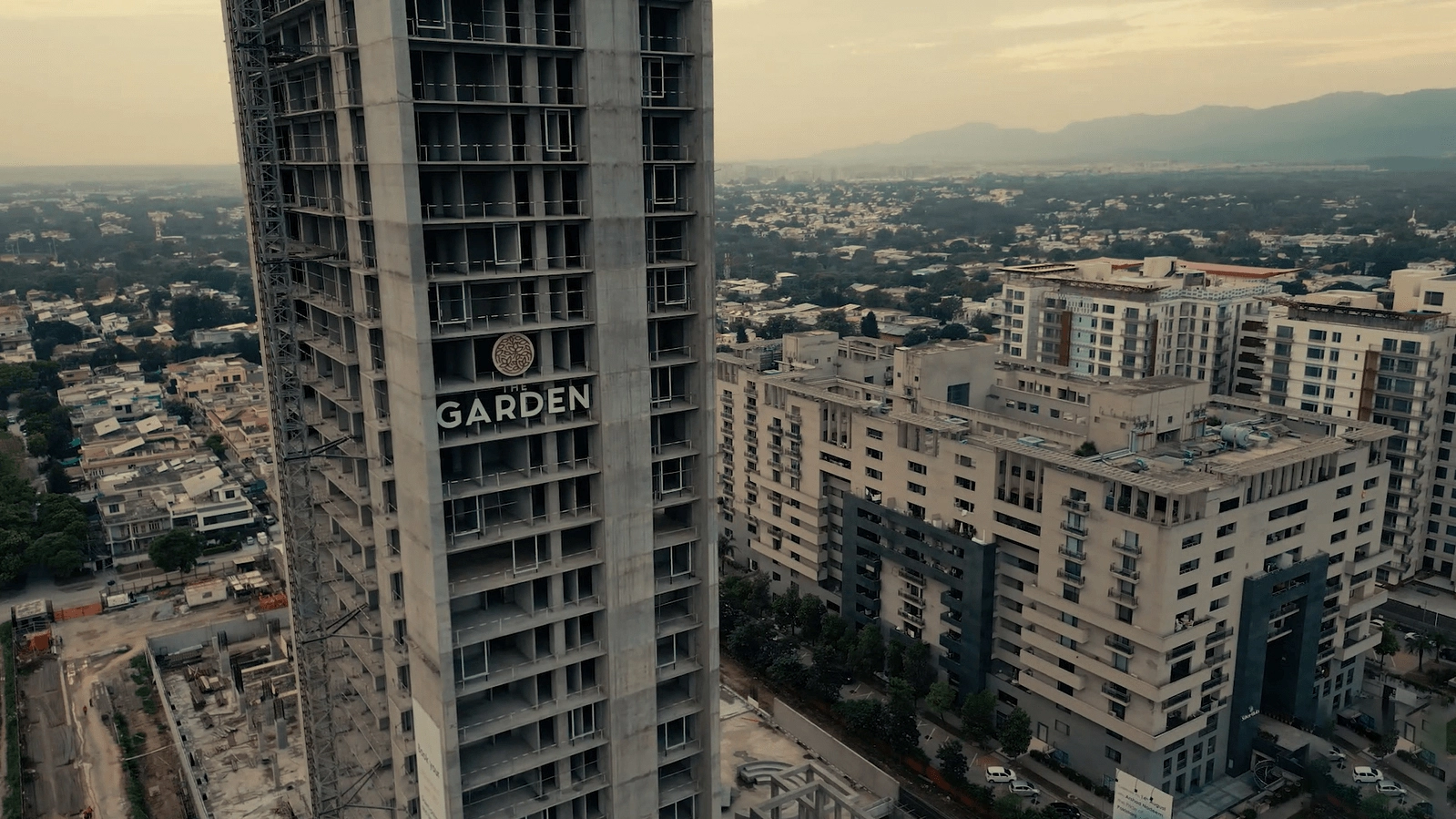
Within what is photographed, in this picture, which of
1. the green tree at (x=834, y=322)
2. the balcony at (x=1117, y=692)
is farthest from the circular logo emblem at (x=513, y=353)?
the green tree at (x=834, y=322)

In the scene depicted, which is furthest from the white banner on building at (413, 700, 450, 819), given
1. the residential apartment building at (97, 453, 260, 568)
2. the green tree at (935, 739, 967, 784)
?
the residential apartment building at (97, 453, 260, 568)

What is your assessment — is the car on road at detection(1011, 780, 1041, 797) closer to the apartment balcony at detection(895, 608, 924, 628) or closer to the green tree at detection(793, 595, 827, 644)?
the apartment balcony at detection(895, 608, 924, 628)

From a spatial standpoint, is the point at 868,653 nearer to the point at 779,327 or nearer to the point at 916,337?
the point at 916,337

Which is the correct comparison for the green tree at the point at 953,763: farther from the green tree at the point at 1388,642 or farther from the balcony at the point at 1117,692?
the green tree at the point at 1388,642

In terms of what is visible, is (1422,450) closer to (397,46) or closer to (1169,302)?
(1169,302)

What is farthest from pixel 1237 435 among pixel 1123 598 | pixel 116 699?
pixel 116 699
